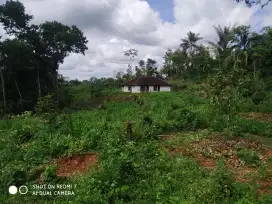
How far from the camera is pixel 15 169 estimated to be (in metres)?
6.52

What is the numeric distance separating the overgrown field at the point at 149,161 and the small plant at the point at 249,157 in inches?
0.6

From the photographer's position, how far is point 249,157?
7383 mm

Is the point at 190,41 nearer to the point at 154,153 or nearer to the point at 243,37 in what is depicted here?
the point at 243,37

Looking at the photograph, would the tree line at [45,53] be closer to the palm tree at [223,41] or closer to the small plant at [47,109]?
the palm tree at [223,41]

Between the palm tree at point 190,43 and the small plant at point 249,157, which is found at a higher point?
the palm tree at point 190,43

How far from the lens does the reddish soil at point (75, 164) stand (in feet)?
23.0

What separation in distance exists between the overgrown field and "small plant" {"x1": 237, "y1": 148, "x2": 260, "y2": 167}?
14mm

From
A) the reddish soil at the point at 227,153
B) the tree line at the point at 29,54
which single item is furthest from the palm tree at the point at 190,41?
the reddish soil at the point at 227,153

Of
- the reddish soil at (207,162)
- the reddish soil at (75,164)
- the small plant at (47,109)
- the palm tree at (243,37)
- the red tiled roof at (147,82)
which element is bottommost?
the reddish soil at (75,164)

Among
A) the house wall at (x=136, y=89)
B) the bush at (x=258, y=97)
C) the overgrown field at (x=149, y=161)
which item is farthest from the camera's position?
the house wall at (x=136, y=89)

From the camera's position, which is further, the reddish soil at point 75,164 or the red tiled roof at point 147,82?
the red tiled roof at point 147,82

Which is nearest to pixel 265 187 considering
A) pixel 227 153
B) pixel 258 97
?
pixel 227 153

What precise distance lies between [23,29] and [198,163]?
25749 millimetres

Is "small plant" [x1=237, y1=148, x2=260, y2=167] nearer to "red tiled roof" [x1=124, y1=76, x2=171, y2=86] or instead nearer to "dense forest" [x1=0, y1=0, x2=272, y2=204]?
"dense forest" [x1=0, y1=0, x2=272, y2=204]
